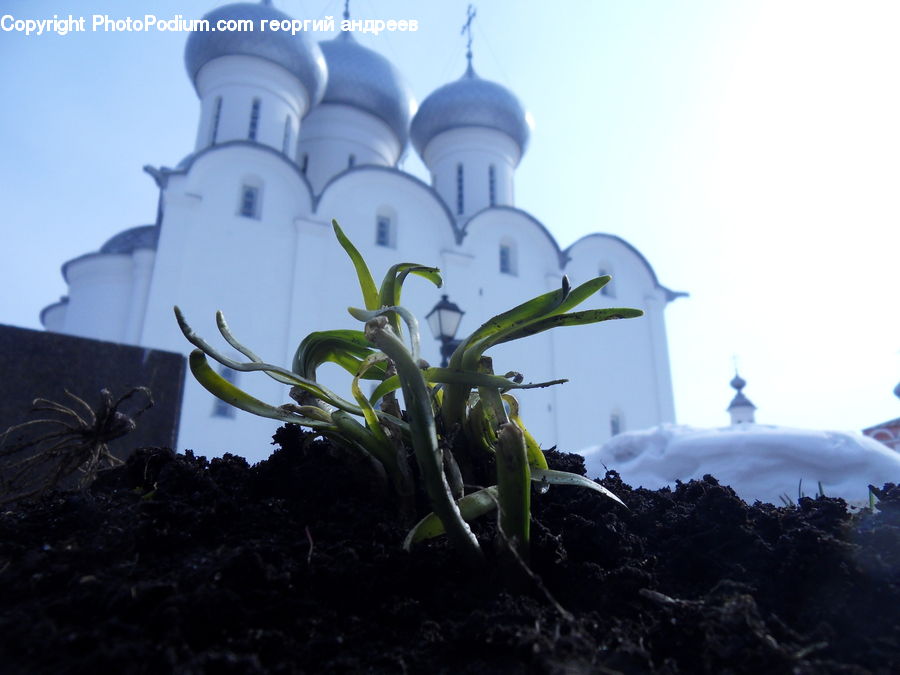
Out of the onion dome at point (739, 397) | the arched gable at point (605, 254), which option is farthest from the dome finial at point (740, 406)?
the arched gable at point (605, 254)

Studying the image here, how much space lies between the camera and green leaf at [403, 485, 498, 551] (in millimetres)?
953

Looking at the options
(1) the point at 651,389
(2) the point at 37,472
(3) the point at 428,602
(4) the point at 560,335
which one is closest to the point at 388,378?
(3) the point at 428,602

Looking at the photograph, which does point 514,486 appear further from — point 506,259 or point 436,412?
point 506,259

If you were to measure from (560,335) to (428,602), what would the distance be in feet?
51.2

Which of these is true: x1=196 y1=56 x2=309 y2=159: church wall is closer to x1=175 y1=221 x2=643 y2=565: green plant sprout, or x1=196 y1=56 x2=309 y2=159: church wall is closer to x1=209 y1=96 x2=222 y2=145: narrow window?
x1=209 y1=96 x2=222 y2=145: narrow window

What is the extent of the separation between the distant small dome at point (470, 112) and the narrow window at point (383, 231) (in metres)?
4.51

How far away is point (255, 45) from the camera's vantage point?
50.3 feet

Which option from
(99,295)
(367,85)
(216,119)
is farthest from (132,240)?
(367,85)

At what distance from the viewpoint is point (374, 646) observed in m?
0.77

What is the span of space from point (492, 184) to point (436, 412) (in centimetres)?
1746

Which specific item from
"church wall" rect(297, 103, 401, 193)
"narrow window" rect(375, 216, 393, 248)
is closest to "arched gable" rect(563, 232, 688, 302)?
"narrow window" rect(375, 216, 393, 248)

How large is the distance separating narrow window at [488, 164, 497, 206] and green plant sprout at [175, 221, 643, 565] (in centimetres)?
1708

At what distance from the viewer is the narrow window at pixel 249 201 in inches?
544

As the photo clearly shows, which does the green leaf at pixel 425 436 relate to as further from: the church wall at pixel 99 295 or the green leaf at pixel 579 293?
the church wall at pixel 99 295
